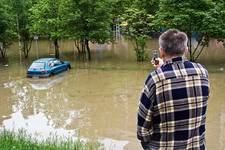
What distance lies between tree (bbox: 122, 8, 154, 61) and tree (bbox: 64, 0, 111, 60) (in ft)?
5.43

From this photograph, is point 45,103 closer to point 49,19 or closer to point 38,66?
point 38,66

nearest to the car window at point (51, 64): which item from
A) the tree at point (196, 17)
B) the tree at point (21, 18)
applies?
the tree at point (21, 18)

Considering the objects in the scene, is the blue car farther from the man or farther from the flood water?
the man

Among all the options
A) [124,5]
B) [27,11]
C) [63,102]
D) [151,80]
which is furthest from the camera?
[124,5]

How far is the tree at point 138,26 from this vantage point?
28.8 meters

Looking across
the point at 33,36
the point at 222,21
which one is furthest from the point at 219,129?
the point at 33,36

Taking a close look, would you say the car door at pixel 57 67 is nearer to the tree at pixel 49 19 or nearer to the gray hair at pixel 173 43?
the tree at pixel 49 19

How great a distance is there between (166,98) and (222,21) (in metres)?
22.9

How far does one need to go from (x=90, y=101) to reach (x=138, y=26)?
11969mm

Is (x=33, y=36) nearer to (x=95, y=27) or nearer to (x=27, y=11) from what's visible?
(x=27, y=11)

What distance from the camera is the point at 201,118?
12.9 feet

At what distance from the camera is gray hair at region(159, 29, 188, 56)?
379 centimetres

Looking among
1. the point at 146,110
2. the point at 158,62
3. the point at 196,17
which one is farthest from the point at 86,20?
the point at 146,110

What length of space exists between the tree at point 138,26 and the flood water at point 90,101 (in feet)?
3.88
